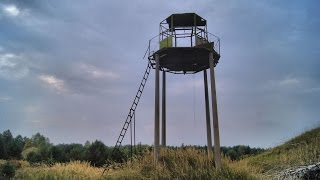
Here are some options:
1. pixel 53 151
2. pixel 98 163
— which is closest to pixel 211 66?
pixel 98 163

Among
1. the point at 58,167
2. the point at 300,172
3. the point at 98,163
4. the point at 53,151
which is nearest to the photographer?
the point at 300,172

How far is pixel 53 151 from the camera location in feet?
138

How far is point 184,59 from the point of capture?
2448 cm

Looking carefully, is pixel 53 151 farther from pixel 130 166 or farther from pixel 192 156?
pixel 192 156

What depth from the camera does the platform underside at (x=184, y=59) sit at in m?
23.5

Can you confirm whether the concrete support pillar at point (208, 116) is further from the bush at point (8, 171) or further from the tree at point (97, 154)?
the tree at point (97, 154)

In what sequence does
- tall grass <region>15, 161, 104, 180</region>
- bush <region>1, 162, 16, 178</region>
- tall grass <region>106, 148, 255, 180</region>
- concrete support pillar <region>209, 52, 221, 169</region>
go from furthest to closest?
bush <region>1, 162, 16, 178</region>, tall grass <region>15, 161, 104, 180</region>, concrete support pillar <region>209, 52, 221, 169</region>, tall grass <region>106, 148, 255, 180</region>

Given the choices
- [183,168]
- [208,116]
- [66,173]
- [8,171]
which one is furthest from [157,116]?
[8,171]

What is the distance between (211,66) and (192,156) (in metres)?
5.70

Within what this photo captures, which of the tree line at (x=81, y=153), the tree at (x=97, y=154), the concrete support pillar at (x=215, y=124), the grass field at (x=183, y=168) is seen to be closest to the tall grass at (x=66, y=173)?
the grass field at (x=183, y=168)

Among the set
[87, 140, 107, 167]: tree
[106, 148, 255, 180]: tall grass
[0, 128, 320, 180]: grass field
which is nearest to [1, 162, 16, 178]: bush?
[0, 128, 320, 180]: grass field

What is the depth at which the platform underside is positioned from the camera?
2347cm

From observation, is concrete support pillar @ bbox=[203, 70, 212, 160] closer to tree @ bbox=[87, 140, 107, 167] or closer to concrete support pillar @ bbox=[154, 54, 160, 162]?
concrete support pillar @ bbox=[154, 54, 160, 162]

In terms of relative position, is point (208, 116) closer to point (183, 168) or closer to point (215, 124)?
point (215, 124)
